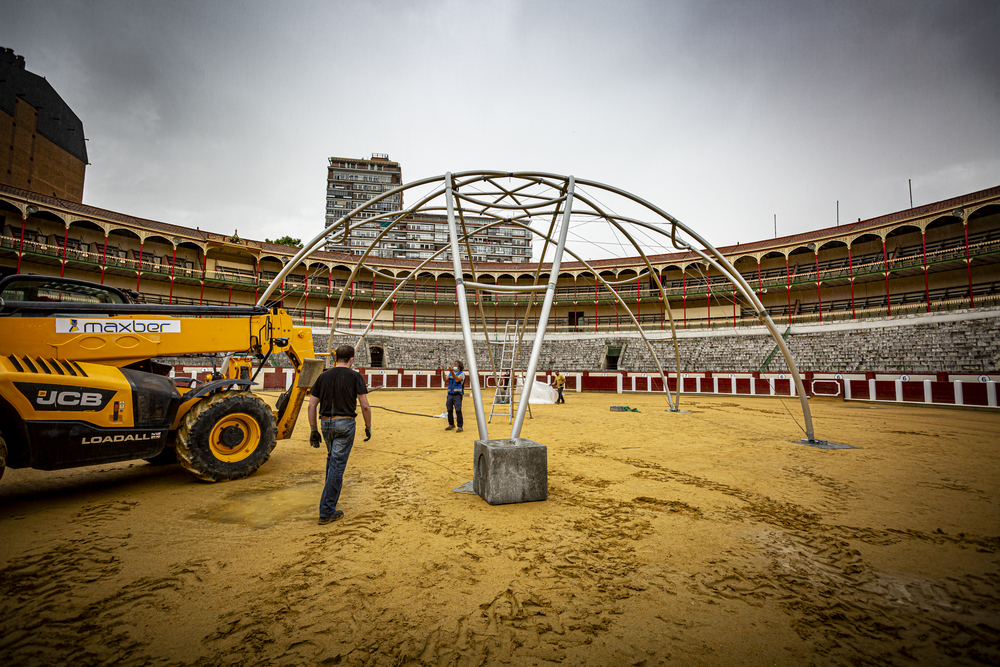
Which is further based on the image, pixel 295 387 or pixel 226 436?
pixel 295 387

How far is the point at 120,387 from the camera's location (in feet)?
16.6

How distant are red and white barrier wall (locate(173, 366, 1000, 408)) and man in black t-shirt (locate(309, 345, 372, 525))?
15972mm

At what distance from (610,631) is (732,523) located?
2539mm

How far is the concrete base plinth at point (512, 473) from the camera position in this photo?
491 cm

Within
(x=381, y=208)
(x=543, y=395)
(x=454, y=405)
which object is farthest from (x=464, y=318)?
(x=381, y=208)

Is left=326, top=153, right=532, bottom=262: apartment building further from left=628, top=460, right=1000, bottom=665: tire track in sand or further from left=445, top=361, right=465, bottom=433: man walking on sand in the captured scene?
left=628, top=460, right=1000, bottom=665: tire track in sand

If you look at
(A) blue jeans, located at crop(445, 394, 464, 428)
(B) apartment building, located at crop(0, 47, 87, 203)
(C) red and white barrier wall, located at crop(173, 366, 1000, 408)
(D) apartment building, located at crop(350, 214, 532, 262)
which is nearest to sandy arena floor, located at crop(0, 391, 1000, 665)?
(A) blue jeans, located at crop(445, 394, 464, 428)

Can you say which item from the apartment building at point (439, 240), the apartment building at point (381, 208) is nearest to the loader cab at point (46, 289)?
the apartment building at point (439, 240)

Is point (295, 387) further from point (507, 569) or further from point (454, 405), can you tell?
point (507, 569)

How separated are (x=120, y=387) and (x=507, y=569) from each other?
17.2 feet

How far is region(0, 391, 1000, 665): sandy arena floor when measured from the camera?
2.41m

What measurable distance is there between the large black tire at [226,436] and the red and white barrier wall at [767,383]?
48.3ft

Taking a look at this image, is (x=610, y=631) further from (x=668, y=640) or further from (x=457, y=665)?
(x=457, y=665)

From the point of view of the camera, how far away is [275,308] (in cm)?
727
